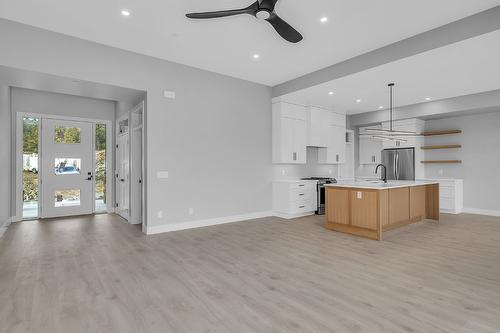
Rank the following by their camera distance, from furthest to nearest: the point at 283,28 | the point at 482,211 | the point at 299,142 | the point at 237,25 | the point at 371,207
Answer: the point at 482,211 → the point at 299,142 → the point at 371,207 → the point at 237,25 → the point at 283,28

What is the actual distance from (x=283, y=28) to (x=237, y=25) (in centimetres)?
85

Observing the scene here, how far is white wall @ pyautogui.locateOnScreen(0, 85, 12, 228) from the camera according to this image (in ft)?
17.2

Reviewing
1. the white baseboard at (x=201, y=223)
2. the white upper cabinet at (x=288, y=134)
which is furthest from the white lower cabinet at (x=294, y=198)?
the white upper cabinet at (x=288, y=134)

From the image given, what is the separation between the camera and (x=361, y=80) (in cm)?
534

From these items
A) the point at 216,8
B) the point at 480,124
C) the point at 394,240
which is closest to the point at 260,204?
the point at 394,240

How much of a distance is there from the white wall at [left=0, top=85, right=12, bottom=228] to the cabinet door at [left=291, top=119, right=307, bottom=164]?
19.9 ft

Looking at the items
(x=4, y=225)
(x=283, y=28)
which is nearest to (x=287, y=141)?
(x=283, y=28)

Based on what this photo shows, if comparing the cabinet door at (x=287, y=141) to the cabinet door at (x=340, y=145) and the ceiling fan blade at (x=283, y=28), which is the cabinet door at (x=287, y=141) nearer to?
the cabinet door at (x=340, y=145)

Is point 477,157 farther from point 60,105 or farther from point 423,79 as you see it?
point 60,105

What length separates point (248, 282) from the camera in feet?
9.46

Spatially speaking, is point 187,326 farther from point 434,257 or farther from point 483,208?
point 483,208

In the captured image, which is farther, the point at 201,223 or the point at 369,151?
the point at 369,151

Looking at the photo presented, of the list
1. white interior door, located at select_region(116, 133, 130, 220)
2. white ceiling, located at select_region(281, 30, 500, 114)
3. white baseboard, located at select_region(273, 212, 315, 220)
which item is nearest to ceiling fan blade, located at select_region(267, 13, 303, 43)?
white ceiling, located at select_region(281, 30, 500, 114)

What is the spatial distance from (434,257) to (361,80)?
3361 millimetres
